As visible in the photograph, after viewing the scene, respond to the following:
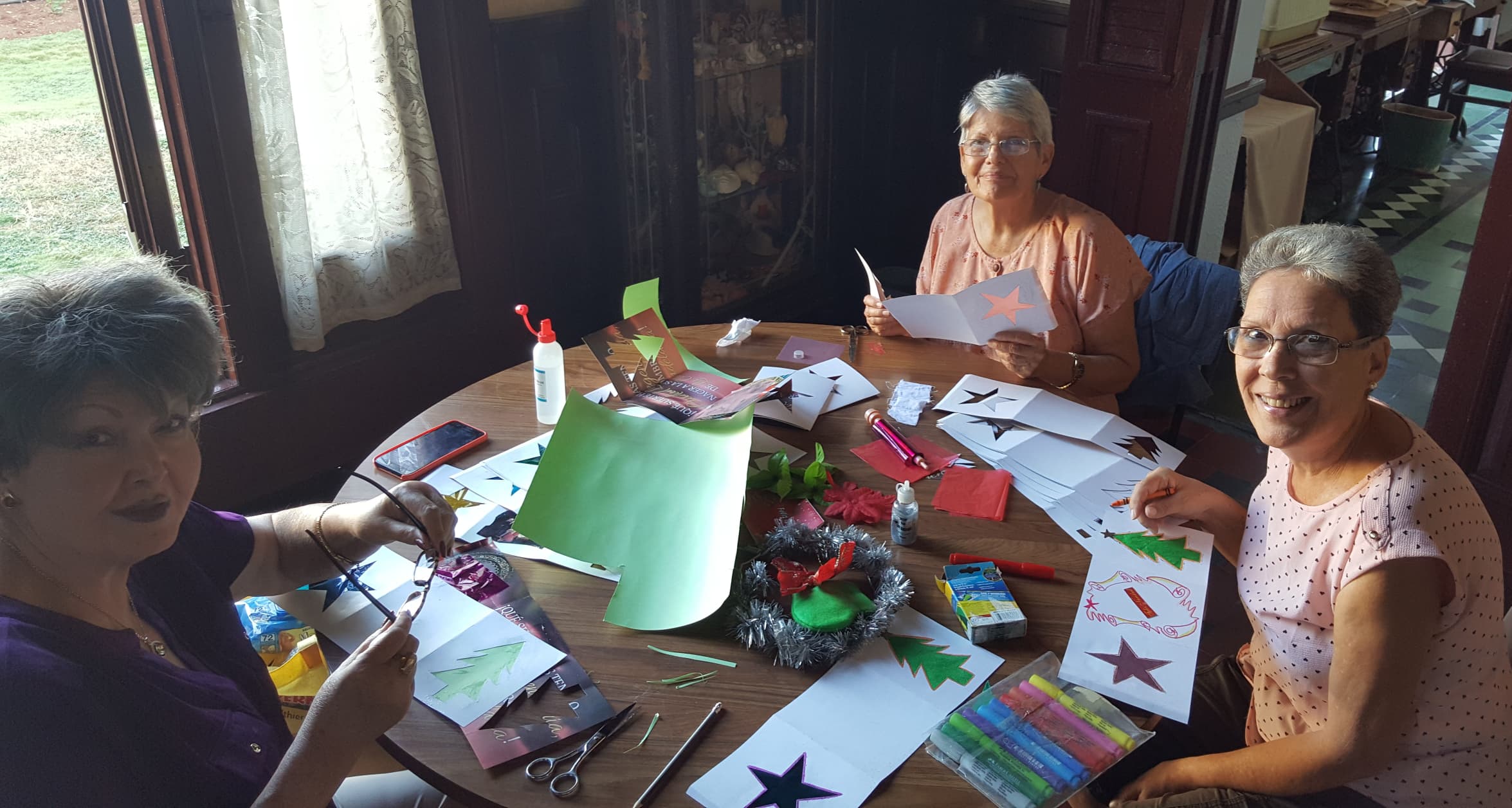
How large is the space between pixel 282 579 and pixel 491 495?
333 millimetres

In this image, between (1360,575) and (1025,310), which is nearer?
(1360,575)

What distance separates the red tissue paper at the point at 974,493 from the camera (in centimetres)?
172

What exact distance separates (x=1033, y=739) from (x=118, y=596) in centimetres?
105

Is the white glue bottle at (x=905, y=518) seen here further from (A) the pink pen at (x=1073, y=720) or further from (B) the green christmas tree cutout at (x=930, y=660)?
(A) the pink pen at (x=1073, y=720)

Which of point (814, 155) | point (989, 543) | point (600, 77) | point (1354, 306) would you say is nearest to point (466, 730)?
point (989, 543)

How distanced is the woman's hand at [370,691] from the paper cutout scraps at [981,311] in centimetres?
120

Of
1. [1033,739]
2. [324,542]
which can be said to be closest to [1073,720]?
[1033,739]

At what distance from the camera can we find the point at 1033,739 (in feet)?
4.23

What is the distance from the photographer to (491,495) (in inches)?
68.9

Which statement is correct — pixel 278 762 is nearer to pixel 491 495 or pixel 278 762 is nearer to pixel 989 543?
pixel 491 495

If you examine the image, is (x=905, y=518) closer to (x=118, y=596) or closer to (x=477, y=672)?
(x=477, y=672)

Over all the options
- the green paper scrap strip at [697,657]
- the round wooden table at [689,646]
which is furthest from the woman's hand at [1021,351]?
the green paper scrap strip at [697,657]

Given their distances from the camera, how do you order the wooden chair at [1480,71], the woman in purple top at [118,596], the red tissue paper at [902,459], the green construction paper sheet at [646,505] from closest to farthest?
the woman in purple top at [118,596], the green construction paper sheet at [646,505], the red tissue paper at [902,459], the wooden chair at [1480,71]

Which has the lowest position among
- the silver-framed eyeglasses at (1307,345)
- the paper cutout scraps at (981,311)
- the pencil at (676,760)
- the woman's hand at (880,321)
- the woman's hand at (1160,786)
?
the woman's hand at (1160,786)
